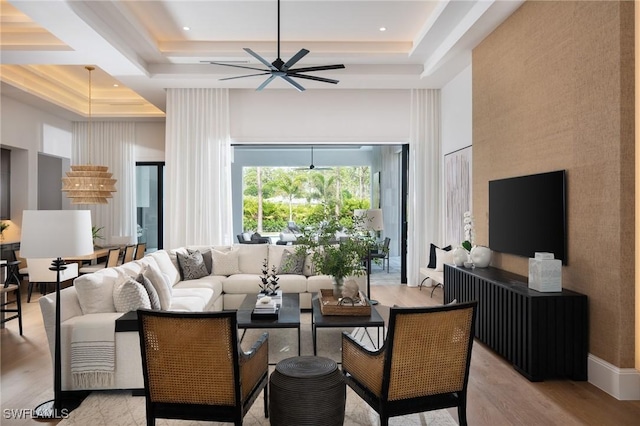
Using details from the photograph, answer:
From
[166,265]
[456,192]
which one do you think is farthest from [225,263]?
[456,192]

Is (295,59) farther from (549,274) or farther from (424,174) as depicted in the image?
(424,174)

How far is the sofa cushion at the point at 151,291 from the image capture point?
11.8 ft

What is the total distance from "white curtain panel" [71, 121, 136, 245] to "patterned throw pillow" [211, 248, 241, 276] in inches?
138

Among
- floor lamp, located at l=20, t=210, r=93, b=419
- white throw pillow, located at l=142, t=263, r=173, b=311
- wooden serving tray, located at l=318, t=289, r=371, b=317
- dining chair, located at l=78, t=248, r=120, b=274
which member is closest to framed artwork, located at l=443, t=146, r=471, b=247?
wooden serving tray, located at l=318, t=289, r=371, b=317

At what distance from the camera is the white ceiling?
477 centimetres

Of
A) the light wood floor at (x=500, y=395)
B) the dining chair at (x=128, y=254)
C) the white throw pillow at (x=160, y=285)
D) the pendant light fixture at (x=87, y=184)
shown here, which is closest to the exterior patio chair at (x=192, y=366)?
the light wood floor at (x=500, y=395)

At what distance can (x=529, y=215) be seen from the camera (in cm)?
411

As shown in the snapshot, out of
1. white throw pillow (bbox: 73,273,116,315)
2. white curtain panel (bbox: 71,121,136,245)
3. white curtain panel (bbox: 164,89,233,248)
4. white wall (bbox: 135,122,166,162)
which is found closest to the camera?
white throw pillow (bbox: 73,273,116,315)

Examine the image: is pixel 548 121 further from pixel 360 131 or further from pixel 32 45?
pixel 32 45

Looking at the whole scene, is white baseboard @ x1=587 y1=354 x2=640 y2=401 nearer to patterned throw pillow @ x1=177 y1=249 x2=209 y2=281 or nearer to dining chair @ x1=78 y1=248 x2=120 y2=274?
patterned throw pillow @ x1=177 y1=249 x2=209 y2=281

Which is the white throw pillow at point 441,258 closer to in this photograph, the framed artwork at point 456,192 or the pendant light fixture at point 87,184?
the framed artwork at point 456,192

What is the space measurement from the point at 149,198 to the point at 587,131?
7845mm

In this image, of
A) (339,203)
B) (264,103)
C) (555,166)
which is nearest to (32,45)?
(264,103)

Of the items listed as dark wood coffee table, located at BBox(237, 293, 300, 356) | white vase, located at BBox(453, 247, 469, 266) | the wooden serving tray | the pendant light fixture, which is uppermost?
the pendant light fixture
